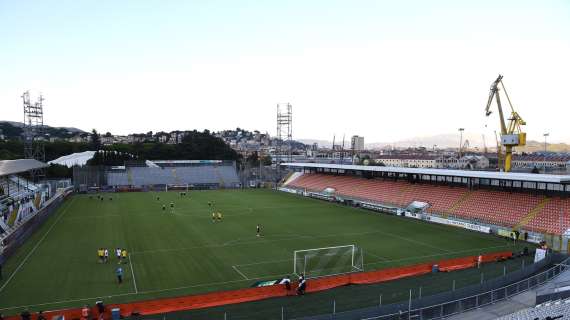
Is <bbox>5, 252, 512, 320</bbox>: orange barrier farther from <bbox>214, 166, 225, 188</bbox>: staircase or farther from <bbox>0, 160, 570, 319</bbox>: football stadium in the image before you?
<bbox>214, 166, 225, 188</bbox>: staircase

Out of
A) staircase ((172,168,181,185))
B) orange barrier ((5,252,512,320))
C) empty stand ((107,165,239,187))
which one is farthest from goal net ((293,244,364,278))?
staircase ((172,168,181,185))

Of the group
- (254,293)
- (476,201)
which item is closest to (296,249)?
(254,293)

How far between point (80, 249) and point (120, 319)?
14.3 m

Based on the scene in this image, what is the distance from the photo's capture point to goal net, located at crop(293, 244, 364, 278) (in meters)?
22.8

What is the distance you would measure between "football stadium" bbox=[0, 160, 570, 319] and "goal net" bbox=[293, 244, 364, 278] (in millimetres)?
116

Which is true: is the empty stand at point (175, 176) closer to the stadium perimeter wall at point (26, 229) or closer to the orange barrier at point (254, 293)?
the stadium perimeter wall at point (26, 229)

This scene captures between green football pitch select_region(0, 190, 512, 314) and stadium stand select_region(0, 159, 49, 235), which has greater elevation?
stadium stand select_region(0, 159, 49, 235)

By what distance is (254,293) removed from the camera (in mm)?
A: 18453

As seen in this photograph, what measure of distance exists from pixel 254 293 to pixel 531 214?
1049 inches

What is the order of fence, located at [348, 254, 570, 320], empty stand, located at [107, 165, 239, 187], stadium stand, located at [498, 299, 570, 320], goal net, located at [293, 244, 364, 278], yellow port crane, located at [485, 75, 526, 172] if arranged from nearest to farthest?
1. stadium stand, located at [498, 299, 570, 320]
2. fence, located at [348, 254, 570, 320]
3. goal net, located at [293, 244, 364, 278]
4. yellow port crane, located at [485, 75, 526, 172]
5. empty stand, located at [107, 165, 239, 187]

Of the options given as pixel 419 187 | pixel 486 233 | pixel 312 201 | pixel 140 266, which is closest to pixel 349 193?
pixel 312 201

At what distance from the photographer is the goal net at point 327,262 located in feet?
74.6

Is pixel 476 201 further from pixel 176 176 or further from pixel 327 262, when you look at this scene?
pixel 176 176

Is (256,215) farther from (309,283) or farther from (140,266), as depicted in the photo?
(309,283)
